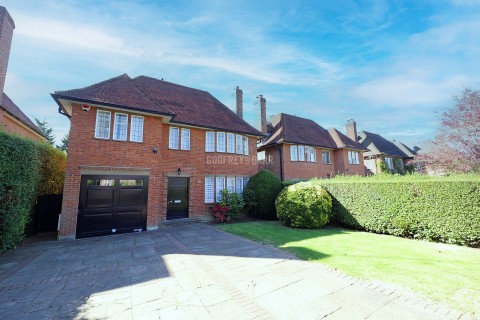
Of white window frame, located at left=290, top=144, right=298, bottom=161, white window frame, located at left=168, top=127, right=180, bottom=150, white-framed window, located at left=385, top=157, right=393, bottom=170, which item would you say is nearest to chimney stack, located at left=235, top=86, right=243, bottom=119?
white window frame, located at left=290, top=144, right=298, bottom=161

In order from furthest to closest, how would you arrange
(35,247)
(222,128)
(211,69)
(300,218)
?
(222,128) → (211,69) → (300,218) → (35,247)

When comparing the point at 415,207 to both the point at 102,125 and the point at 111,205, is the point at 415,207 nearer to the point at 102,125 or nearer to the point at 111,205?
the point at 111,205

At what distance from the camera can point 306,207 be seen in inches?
401

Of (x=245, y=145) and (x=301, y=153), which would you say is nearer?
(x=245, y=145)

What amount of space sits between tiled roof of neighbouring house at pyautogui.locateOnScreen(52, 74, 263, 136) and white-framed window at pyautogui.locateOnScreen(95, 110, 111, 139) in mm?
652

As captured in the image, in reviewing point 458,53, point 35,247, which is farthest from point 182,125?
point 458,53

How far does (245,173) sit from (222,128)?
372 cm

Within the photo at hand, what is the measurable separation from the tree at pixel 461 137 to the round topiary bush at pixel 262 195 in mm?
12449

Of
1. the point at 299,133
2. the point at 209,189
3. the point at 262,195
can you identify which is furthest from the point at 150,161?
the point at 299,133

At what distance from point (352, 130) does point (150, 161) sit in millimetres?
25549

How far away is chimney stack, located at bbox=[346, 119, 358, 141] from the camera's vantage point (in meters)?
26.6

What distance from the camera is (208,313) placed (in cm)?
336

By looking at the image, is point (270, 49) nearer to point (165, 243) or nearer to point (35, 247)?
point (165, 243)

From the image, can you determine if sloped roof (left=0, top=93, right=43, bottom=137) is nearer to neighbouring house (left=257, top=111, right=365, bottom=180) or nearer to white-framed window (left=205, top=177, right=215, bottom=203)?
white-framed window (left=205, top=177, right=215, bottom=203)
